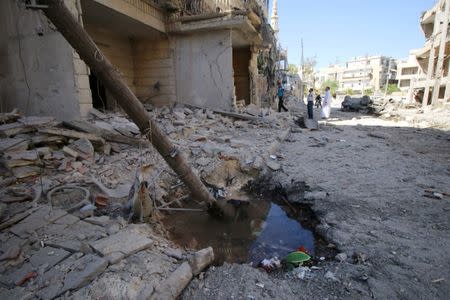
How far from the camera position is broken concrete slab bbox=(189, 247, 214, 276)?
2.24 metres

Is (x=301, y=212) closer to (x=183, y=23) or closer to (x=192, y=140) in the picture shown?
(x=192, y=140)

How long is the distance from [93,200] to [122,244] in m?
1.24

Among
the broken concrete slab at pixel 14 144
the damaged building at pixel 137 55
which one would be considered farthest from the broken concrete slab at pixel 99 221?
the damaged building at pixel 137 55

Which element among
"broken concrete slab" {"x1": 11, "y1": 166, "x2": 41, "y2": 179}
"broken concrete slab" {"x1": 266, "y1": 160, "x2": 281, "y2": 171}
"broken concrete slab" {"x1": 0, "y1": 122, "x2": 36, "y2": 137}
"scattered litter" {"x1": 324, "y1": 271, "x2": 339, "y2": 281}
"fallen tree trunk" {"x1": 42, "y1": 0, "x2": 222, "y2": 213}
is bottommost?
"scattered litter" {"x1": 324, "y1": 271, "x2": 339, "y2": 281}

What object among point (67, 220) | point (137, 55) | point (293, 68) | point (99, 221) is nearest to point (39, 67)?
point (67, 220)

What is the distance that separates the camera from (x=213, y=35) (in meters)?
8.90

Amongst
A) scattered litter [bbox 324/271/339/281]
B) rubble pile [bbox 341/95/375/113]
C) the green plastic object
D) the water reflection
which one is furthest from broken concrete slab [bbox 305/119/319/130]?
rubble pile [bbox 341/95/375/113]

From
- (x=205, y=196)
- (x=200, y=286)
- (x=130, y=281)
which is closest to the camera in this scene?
(x=130, y=281)

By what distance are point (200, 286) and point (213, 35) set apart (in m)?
8.43

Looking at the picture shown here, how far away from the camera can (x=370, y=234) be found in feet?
9.27

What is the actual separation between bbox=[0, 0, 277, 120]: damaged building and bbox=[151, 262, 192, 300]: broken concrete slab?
4742 millimetres

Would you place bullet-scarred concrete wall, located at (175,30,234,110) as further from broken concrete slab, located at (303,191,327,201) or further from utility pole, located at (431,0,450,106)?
utility pole, located at (431,0,450,106)

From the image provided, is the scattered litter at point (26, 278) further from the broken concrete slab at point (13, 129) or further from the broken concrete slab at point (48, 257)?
the broken concrete slab at point (13, 129)

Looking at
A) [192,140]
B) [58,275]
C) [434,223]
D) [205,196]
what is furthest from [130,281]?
[192,140]
